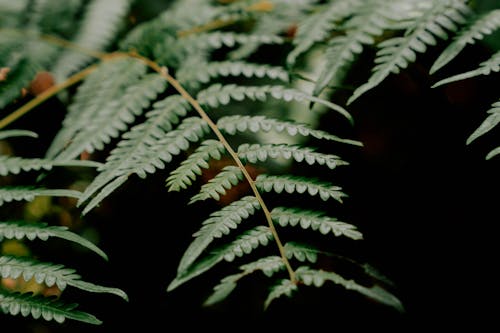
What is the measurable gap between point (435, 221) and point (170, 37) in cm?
96

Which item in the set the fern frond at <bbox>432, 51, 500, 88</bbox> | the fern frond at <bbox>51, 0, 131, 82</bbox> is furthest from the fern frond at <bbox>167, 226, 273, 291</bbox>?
the fern frond at <bbox>51, 0, 131, 82</bbox>

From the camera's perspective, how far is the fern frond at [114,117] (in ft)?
3.24

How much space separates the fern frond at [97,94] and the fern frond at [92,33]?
0.40 feet

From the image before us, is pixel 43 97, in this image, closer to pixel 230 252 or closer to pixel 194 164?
pixel 194 164

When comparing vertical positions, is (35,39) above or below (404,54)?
above

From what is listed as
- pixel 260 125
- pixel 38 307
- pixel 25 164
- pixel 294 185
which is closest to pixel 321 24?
pixel 260 125

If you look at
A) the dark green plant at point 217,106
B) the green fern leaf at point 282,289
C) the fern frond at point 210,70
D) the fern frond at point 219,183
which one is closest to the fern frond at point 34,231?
the dark green plant at point 217,106

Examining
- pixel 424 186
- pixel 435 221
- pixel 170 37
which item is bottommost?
pixel 435 221

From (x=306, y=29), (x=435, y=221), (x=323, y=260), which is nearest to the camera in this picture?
(x=306, y=29)

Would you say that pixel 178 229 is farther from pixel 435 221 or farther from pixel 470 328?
pixel 470 328

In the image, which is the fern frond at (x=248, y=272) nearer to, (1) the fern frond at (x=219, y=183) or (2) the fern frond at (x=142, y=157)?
(1) the fern frond at (x=219, y=183)

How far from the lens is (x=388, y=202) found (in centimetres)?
125

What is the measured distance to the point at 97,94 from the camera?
117 centimetres

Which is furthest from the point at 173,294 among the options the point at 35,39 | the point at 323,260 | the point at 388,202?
the point at 35,39
